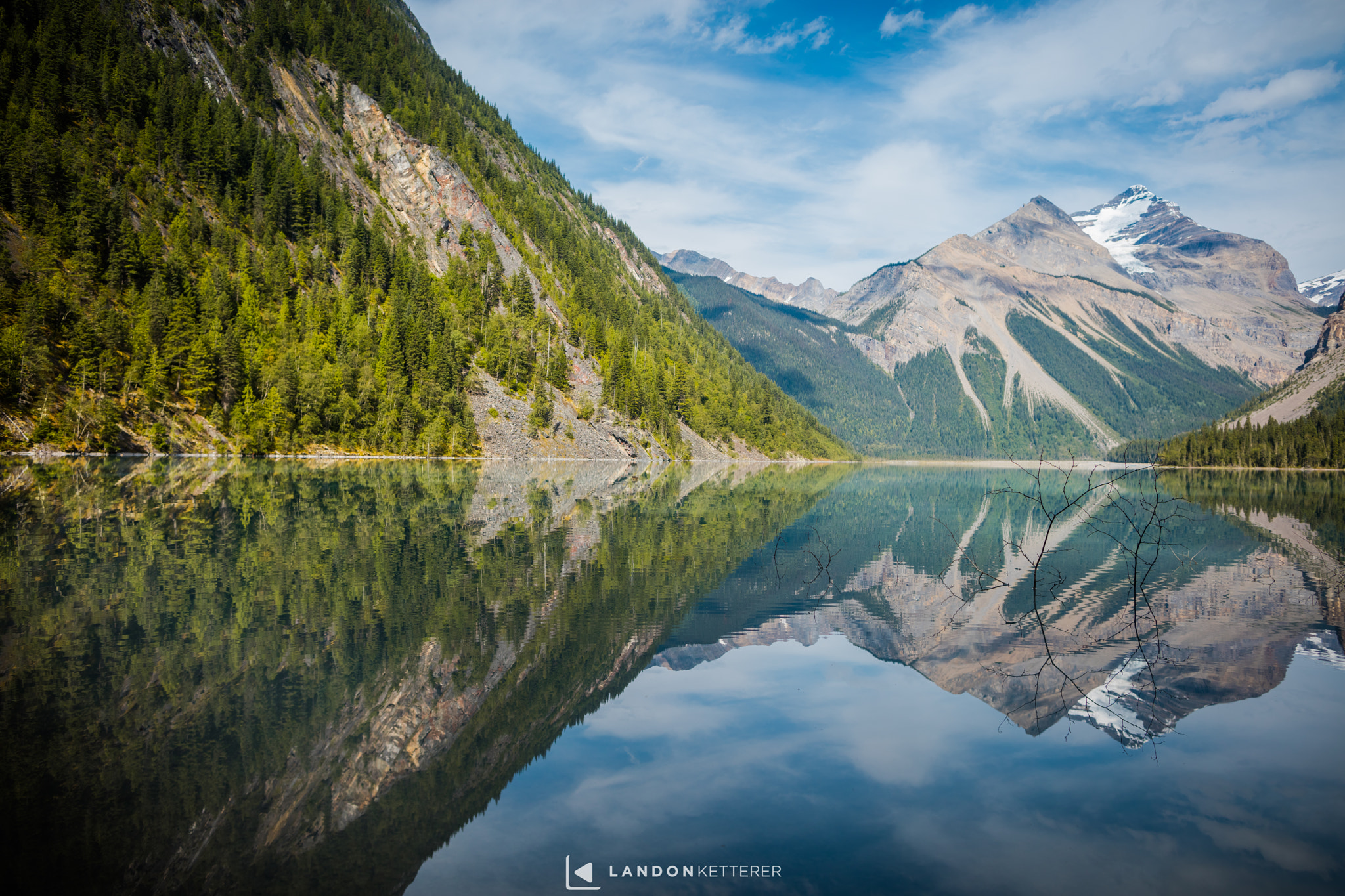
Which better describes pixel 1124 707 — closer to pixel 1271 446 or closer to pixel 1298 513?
pixel 1298 513

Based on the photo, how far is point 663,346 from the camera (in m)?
166

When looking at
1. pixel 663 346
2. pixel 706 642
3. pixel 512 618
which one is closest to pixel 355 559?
pixel 512 618

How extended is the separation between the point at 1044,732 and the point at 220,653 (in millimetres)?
13583

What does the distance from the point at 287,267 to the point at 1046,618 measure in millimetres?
106972

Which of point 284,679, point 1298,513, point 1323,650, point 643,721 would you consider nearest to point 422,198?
point 1298,513

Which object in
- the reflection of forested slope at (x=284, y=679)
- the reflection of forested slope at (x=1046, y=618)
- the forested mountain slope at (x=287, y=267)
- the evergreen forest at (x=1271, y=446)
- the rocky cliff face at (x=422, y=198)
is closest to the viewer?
the reflection of forested slope at (x=284, y=679)

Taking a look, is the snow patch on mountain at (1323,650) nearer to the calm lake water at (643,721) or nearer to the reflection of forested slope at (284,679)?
the calm lake water at (643,721)

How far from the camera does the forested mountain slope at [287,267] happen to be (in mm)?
75625

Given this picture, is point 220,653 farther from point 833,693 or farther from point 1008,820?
point 1008,820

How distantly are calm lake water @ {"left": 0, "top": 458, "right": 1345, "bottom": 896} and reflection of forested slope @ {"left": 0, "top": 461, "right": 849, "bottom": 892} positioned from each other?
0.19 ft

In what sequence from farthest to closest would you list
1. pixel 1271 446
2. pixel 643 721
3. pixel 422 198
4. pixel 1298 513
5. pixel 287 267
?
pixel 1271 446 < pixel 422 198 < pixel 287 267 < pixel 1298 513 < pixel 643 721

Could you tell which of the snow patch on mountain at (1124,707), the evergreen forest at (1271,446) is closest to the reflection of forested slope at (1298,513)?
the snow patch on mountain at (1124,707)

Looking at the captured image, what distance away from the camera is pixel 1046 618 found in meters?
18.9

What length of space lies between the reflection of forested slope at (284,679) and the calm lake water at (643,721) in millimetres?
57
